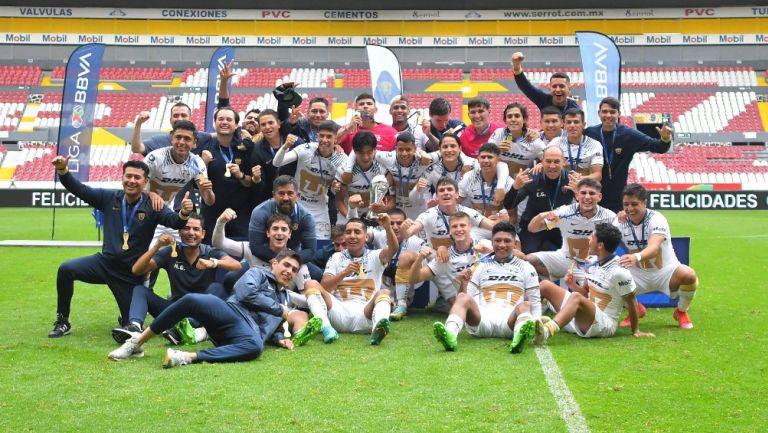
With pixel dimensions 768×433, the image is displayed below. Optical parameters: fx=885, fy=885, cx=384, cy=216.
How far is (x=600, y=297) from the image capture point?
7.11 m

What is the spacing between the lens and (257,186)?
351 inches

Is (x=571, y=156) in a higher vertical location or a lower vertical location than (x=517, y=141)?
lower

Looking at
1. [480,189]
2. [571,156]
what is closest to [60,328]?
[480,189]

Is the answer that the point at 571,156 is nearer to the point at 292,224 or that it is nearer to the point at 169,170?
the point at 292,224

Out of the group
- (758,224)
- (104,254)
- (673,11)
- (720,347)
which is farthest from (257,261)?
(673,11)

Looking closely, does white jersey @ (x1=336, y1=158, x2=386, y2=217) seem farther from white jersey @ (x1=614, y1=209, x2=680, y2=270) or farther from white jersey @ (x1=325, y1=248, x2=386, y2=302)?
white jersey @ (x1=614, y1=209, x2=680, y2=270)

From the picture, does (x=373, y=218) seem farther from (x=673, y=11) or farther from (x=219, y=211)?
(x=673, y=11)

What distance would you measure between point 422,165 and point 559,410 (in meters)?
4.31

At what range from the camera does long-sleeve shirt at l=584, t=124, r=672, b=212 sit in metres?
8.72

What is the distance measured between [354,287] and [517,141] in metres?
2.44

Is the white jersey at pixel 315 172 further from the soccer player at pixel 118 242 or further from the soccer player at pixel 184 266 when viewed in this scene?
the soccer player at pixel 118 242

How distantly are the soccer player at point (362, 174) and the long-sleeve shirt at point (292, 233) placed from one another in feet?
2.48

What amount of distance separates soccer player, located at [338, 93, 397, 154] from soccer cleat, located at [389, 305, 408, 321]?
6.13 feet

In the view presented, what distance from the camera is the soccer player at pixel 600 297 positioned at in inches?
268
